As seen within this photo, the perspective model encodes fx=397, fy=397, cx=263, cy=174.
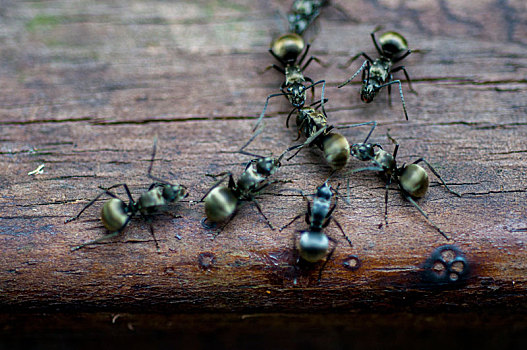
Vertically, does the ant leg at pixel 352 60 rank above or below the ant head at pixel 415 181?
above

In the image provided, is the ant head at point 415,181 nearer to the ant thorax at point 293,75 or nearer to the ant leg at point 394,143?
the ant leg at point 394,143

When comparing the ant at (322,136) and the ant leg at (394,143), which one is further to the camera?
the ant leg at (394,143)

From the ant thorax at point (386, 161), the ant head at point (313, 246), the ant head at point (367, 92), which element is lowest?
the ant head at point (313, 246)

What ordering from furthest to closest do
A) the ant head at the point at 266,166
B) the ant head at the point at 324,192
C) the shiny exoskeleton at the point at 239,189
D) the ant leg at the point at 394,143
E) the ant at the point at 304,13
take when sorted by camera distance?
the ant at the point at 304,13 → the ant leg at the point at 394,143 → the ant head at the point at 266,166 → the ant head at the point at 324,192 → the shiny exoskeleton at the point at 239,189

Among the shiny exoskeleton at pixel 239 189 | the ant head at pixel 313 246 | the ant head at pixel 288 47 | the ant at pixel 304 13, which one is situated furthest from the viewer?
the ant at pixel 304 13

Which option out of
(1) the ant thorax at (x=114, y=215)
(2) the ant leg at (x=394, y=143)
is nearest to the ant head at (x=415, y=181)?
(2) the ant leg at (x=394, y=143)

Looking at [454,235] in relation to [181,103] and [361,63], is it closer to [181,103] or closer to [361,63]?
[361,63]

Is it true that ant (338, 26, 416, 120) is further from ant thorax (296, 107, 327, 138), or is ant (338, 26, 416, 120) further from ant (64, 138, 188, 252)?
ant (64, 138, 188, 252)
